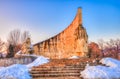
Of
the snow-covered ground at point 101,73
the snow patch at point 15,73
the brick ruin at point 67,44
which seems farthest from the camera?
the brick ruin at point 67,44

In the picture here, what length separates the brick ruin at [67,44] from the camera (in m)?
26.7

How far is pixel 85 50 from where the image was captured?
26891 millimetres

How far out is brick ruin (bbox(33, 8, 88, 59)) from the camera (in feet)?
87.7

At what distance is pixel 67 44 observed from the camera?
2766 centimetres

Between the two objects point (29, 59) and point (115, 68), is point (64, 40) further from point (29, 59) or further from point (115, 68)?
point (115, 68)

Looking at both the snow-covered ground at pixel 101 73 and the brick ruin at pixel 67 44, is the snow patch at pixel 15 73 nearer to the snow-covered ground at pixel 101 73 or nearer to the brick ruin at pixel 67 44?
the snow-covered ground at pixel 101 73

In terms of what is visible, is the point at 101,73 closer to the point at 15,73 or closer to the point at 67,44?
the point at 15,73

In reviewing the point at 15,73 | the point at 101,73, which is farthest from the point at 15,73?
the point at 101,73

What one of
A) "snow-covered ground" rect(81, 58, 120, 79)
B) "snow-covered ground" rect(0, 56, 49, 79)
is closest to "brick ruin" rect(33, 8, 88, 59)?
"snow-covered ground" rect(0, 56, 49, 79)

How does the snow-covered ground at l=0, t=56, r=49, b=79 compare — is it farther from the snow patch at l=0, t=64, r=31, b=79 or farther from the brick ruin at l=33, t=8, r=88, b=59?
the brick ruin at l=33, t=8, r=88, b=59

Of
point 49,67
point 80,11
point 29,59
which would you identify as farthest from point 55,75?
point 80,11

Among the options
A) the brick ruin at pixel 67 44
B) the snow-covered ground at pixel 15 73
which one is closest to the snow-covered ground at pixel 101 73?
the snow-covered ground at pixel 15 73

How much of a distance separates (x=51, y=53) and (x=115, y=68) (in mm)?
13984

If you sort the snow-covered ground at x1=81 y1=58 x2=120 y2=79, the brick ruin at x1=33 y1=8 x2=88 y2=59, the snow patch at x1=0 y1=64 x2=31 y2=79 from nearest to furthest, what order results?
1. the snow patch at x1=0 y1=64 x2=31 y2=79
2. the snow-covered ground at x1=81 y1=58 x2=120 y2=79
3. the brick ruin at x1=33 y1=8 x2=88 y2=59
